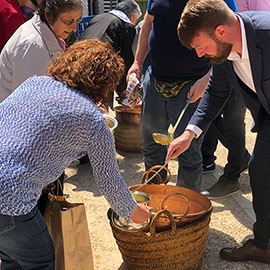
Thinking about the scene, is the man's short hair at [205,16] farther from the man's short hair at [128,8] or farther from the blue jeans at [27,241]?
the man's short hair at [128,8]

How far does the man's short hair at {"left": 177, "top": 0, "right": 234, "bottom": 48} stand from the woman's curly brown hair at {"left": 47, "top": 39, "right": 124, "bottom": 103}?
519 mm

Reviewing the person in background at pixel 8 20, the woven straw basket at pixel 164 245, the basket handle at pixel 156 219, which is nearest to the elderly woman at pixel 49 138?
the basket handle at pixel 156 219

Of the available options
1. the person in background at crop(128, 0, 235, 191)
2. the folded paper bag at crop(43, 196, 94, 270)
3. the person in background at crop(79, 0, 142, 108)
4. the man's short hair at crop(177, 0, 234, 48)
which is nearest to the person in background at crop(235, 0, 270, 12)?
the person in background at crop(128, 0, 235, 191)

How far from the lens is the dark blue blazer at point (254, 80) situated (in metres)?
2.19

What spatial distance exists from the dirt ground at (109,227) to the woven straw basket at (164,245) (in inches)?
10.9

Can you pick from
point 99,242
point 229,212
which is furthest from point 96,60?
point 229,212

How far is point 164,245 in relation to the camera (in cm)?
242

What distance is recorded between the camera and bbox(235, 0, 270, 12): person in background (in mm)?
3684

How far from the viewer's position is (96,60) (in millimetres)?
1782

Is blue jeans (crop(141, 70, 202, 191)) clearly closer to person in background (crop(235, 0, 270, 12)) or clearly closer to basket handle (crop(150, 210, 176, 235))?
basket handle (crop(150, 210, 176, 235))

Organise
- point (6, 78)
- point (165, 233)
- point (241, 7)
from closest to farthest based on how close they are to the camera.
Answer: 1. point (165, 233)
2. point (6, 78)
3. point (241, 7)

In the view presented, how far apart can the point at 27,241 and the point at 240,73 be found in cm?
144

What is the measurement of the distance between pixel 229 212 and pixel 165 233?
1237 mm

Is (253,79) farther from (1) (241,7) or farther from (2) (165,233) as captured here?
(1) (241,7)
